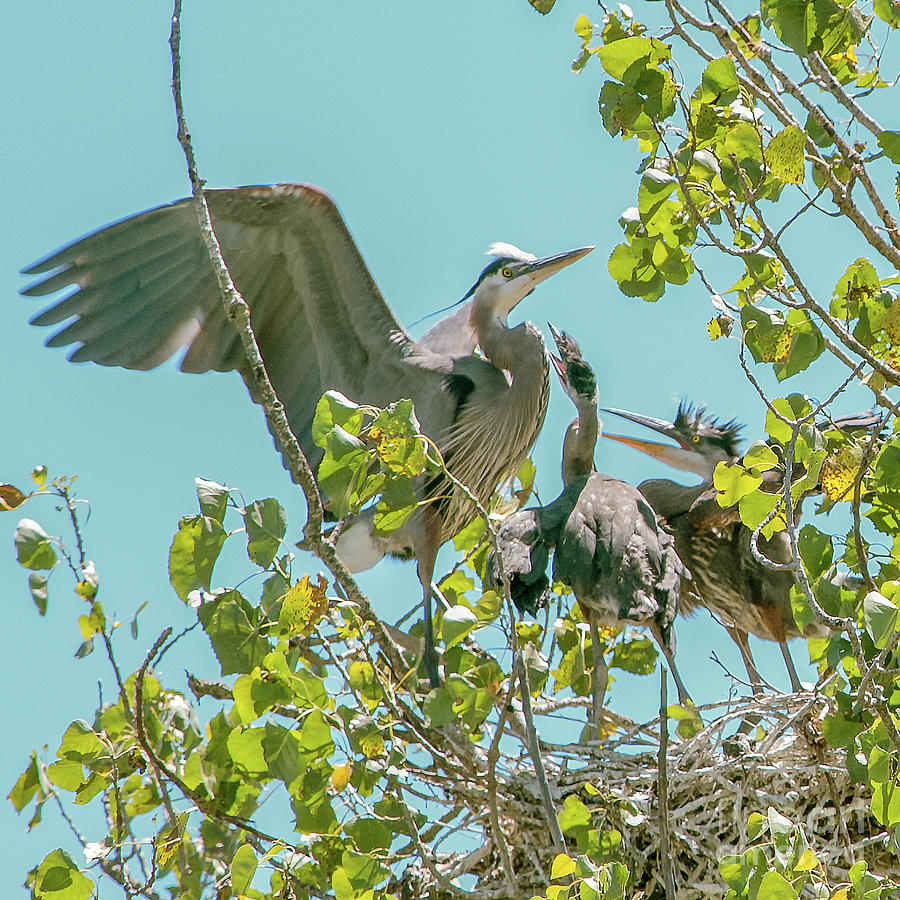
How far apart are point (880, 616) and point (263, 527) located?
1.04 metres

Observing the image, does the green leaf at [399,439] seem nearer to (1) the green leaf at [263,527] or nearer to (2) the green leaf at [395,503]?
(2) the green leaf at [395,503]

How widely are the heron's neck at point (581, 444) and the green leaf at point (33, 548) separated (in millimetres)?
2110

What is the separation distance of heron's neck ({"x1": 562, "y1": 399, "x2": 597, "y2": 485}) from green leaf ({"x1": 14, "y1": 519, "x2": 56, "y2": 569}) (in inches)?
83.1

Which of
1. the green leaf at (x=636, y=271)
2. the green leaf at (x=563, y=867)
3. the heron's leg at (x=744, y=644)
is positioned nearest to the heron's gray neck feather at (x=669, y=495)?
the heron's leg at (x=744, y=644)

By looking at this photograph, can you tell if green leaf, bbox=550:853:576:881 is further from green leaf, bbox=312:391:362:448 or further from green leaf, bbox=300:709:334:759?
green leaf, bbox=312:391:362:448

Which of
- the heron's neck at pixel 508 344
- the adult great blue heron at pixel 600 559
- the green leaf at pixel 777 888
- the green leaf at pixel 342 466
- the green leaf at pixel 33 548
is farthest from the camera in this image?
the heron's neck at pixel 508 344

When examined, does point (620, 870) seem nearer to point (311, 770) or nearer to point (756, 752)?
point (311, 770)

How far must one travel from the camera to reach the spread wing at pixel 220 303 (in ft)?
14.4

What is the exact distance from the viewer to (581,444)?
169 inches

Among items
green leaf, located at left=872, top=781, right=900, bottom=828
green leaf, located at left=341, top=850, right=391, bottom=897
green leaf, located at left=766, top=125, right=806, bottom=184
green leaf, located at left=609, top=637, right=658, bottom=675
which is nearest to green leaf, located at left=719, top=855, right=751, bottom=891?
green leaf, located at left=872, top=781, right=900, bottom=828

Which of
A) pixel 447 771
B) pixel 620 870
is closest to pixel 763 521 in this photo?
pixel 620 870

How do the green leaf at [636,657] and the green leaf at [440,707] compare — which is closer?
the green leaf at [440,707]

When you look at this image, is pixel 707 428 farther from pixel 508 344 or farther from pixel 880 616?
pixel 880 616

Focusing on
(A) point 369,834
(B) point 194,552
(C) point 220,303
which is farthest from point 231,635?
(C) point 220,303
